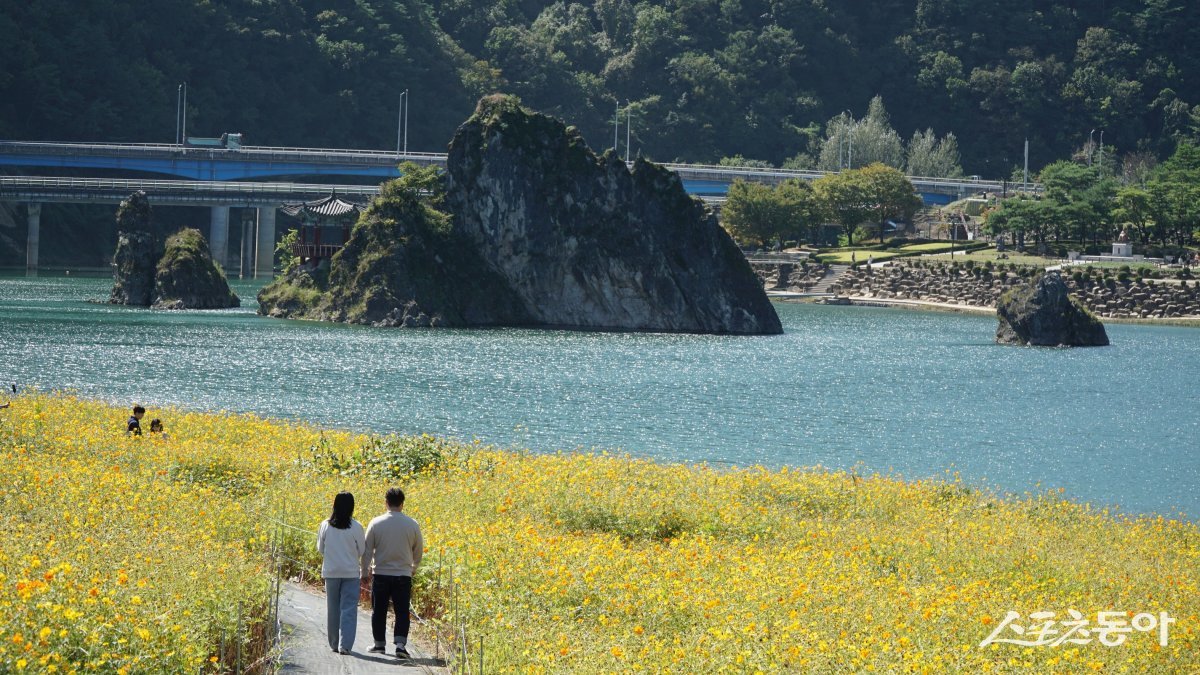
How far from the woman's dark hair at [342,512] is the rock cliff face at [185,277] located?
86.0 meters

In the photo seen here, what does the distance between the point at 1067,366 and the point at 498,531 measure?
207 feet

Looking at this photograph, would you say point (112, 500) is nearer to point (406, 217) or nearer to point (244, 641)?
point (244, 641)

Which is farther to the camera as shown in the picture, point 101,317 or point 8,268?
point 8,268

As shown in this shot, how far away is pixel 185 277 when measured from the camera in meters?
101

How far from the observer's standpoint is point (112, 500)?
2164 centimetres

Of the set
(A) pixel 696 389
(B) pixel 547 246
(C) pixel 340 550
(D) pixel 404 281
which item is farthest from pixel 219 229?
(C) pixel 340 550

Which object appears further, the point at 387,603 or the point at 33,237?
the point at 33,237

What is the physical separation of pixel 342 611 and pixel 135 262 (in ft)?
293

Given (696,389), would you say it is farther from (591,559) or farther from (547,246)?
(591,559)

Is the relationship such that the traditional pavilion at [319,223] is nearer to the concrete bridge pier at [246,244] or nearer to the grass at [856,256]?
the concrete bridge pier at [246,244]

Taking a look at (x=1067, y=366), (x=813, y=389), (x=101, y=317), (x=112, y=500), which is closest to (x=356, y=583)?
(x=112, y=500)

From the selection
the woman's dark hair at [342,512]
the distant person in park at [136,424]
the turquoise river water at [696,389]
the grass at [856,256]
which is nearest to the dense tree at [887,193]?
the grass at [856,256]

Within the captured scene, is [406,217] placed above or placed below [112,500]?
above

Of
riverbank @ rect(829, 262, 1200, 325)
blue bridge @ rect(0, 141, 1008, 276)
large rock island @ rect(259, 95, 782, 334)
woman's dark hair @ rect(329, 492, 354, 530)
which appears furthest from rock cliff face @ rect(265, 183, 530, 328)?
woman's dark hair @ rect(329, 492, 354, 530)
